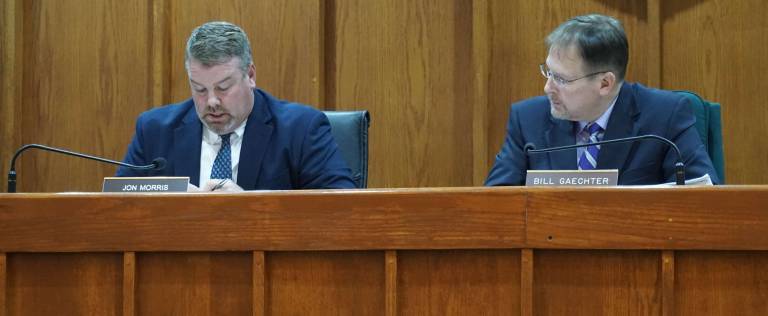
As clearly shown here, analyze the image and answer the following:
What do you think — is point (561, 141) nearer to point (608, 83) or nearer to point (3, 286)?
point (608, 83)

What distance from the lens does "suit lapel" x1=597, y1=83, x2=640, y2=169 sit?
2604 mm

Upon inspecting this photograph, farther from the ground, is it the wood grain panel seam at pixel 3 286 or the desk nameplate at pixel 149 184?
the desk nameplate at pixel 149 184

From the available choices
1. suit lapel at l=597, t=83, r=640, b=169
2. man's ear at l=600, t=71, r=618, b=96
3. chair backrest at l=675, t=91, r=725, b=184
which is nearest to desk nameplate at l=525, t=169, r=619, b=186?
suit lapel at l=597, t=83, r=640, b=169

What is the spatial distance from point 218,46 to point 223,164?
36 cm

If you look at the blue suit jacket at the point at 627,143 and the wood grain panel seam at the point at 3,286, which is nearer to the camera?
the wood grain panel seam at the point at 3,286

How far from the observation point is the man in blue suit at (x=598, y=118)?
261cm

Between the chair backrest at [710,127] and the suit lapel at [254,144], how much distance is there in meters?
1.30

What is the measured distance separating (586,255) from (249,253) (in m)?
0.58

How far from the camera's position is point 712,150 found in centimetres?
279

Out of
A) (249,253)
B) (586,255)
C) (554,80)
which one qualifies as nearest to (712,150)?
(554,80)

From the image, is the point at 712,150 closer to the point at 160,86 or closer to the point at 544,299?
the point at 544,299

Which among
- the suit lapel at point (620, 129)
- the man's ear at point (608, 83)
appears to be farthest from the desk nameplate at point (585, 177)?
the man's ear at point (608, 83)

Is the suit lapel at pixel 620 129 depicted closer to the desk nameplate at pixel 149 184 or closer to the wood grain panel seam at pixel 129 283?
the desk nameplate at pixel 149 184

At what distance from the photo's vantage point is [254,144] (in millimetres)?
2742
